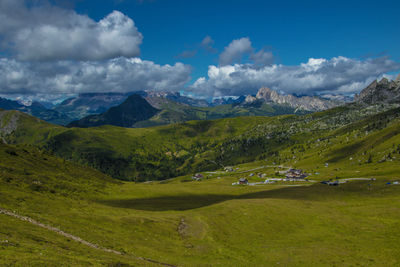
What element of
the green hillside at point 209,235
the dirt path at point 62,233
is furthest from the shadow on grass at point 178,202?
the dirt path at point 62,233

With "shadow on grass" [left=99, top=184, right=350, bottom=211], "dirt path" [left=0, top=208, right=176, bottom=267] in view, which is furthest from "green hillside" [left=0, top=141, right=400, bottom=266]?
"shadow on grass" [left=99, top=184, right=350, bottom=211]

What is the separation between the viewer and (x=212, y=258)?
54.5m

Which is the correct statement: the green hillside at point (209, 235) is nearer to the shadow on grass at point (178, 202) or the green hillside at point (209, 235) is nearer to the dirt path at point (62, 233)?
the dirt path at point (62, 233)

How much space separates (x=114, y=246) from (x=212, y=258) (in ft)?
68.5

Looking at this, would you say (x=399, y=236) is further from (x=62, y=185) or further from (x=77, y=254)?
(x=62, y=185)

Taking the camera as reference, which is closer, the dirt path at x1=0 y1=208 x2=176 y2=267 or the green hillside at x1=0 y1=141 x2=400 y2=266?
the green hillside at x1=0 y1=141 x2=400 y2=266

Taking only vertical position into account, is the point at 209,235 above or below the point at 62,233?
below

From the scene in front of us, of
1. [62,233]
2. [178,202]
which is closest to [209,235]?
[62,233]

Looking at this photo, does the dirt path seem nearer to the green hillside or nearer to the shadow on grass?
the green hillside

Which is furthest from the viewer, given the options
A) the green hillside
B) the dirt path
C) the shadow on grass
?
the shadow on grass

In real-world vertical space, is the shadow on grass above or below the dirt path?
below

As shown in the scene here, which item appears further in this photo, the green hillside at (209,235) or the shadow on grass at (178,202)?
the shadow on grass at (178,202)

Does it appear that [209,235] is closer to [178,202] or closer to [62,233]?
[62,233]

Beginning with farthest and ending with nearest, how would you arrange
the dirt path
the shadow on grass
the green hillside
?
the shadow on grass < the dirt path < the green hillside
